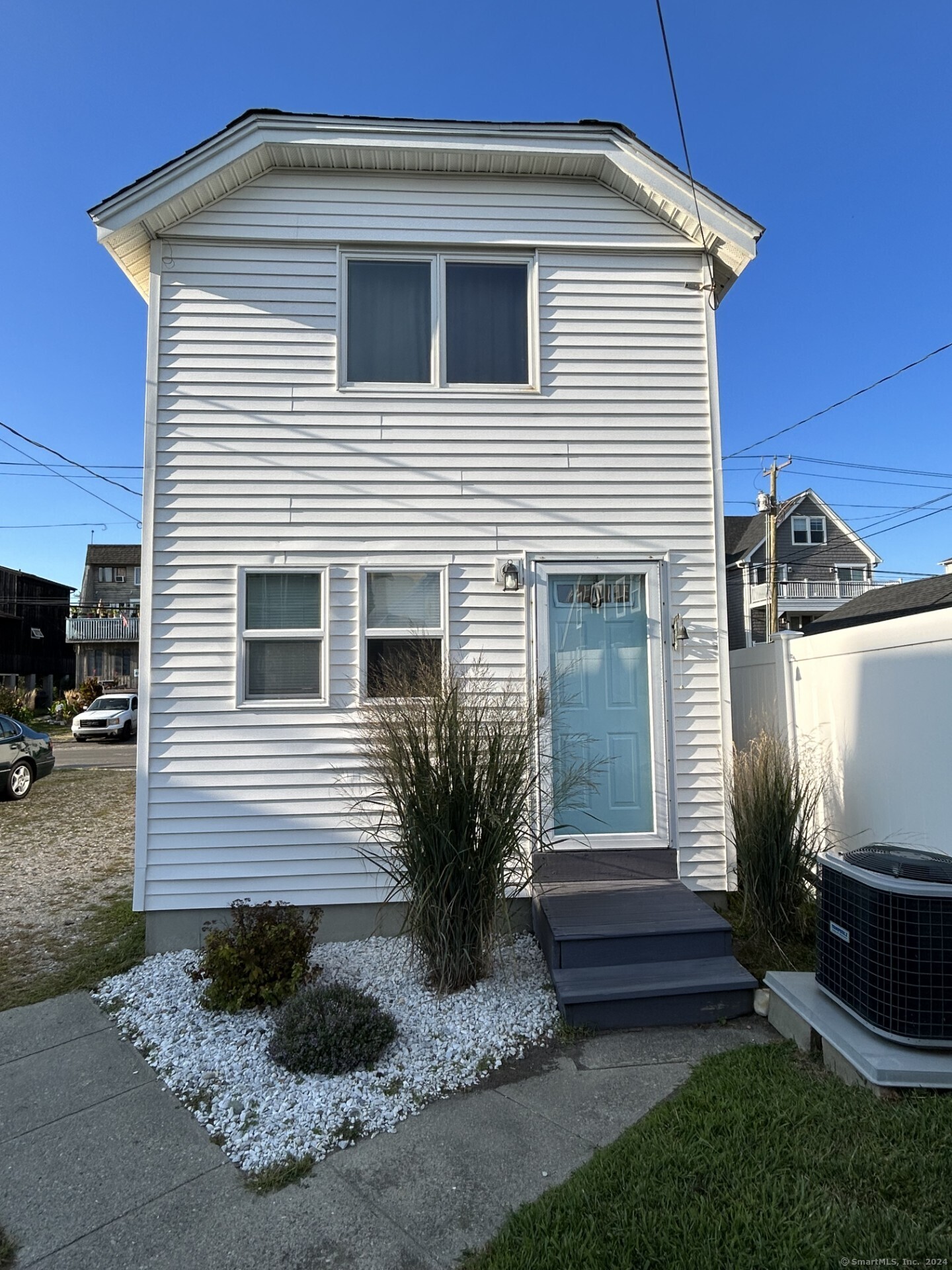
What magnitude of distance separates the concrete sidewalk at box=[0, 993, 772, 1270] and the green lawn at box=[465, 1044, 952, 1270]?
196 millimetres

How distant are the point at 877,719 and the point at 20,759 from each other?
12.1 metres

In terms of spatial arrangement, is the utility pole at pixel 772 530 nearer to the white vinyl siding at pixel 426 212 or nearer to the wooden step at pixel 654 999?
the white vinyl siding at pixel 426 212

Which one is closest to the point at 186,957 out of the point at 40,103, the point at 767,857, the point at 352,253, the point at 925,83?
the point at 767,857

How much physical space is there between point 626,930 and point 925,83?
8.70m

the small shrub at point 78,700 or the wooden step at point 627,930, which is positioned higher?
the small shrub at point 78,700

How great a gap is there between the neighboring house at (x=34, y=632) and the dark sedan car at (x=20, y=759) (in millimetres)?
21938

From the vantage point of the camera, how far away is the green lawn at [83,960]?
4.23m

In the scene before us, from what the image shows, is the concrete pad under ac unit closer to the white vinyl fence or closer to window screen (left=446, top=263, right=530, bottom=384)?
the white vinyl fence

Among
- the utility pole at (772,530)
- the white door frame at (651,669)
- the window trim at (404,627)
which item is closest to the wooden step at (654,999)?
the white door frame at (651,669)

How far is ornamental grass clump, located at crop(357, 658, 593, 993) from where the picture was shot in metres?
3.75

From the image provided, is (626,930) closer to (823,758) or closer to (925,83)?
(823,758)

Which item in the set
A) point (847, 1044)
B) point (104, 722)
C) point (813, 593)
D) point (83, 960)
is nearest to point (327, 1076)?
point (847, 1044)

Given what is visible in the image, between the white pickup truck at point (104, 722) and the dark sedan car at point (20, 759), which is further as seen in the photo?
the white pickup truck at point (104, 722)

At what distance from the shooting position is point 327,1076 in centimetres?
317
